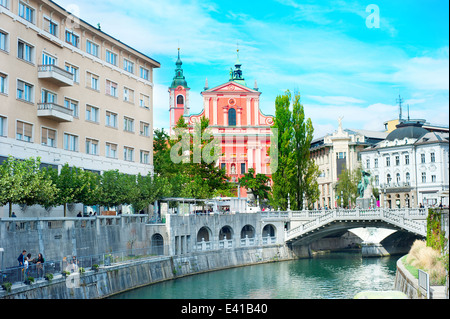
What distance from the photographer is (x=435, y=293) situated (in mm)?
19953

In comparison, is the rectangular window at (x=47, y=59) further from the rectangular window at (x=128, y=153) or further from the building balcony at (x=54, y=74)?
the rectangular window at (x=128, y=153)

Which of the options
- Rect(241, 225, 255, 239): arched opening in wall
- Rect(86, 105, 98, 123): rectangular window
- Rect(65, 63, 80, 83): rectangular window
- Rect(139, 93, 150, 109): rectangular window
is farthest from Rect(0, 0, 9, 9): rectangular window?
Rect(241, 225, 255, 239): arched opening in wall

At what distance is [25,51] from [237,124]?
4926cm

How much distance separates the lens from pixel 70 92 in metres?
44.7

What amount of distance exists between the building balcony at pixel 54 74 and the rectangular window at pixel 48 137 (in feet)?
11.7

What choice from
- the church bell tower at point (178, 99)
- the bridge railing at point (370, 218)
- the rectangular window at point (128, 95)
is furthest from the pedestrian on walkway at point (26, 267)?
the church bell tower at point (178, 99)

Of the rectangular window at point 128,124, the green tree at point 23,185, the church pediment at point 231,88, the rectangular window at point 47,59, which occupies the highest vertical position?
the church pediment at point 231,88

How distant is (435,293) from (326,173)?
259 feet

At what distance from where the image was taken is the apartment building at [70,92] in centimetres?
3812

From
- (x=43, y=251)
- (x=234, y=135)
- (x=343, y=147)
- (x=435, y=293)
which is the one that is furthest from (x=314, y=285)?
A: (x=343, y=147)

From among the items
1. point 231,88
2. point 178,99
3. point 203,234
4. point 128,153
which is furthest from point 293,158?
point 178,99

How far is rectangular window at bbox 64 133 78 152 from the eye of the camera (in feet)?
145

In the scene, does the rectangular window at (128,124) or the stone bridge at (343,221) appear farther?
the stone bridge at (343,221)
